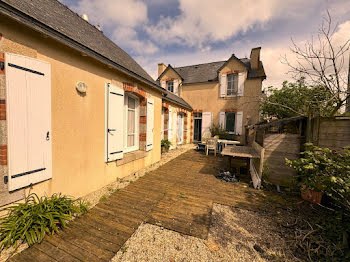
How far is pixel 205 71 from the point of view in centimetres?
1191

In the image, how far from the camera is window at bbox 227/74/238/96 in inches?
401

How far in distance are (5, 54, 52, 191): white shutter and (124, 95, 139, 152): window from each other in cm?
223

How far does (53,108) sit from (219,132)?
9087 mm

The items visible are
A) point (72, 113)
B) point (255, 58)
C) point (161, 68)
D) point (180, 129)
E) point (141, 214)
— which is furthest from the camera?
point (161, 68)

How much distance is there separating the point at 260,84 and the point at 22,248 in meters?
11.7

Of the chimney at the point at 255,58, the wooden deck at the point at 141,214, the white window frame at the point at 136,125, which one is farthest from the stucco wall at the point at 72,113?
the chimney at the point at 255,58

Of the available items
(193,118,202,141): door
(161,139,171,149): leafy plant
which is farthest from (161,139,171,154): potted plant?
(193,118,202,141): door

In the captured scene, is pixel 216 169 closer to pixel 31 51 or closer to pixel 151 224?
pixel 151 224

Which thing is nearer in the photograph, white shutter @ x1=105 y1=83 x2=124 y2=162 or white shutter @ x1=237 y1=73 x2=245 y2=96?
white shutter @ x1=105 y1=83 x2=124 y2=162

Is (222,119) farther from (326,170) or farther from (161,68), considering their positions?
(326,170)

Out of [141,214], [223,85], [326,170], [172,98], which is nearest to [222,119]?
[223,85]

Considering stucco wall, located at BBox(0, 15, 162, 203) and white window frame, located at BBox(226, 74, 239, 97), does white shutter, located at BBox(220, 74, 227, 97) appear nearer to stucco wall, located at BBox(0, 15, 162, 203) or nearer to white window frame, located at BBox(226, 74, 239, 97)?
white window frame, located at BBox(226, 74, 239, 97)

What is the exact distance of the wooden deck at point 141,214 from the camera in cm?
185

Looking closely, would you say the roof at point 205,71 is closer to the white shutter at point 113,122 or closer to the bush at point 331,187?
the white shutter at point 113,122
